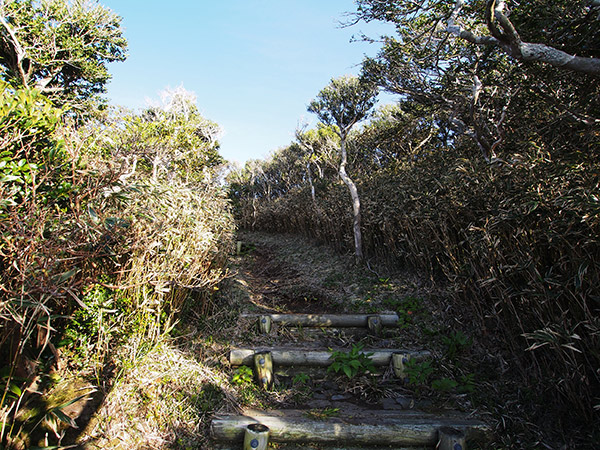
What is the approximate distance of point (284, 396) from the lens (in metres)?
2.81

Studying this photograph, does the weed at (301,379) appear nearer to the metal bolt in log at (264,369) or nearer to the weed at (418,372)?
the metal bolt in log at (264,369)

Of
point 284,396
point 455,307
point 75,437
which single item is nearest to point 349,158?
point 455,307

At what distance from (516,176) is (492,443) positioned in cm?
206

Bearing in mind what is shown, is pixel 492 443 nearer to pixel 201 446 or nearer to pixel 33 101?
pixel 201 446

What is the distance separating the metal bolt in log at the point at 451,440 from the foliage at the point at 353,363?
0.80 m

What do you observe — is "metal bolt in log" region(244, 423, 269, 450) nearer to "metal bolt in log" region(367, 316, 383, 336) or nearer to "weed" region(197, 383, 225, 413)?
"weed" region(197, 383, 225, 413)

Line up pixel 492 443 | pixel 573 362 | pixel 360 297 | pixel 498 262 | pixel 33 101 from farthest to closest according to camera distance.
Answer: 1. pixel 360 297
2. pixel 498 262
3. pixel 33 101
4. pixel 492 443
5. pixel 573 362

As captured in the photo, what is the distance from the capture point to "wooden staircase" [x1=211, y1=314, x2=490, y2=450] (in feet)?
7.48

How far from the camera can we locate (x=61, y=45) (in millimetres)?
10641

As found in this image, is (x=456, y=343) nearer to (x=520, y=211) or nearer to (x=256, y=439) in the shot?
(x=520, y=211)

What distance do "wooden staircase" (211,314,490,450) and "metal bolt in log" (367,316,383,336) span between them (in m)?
0.33

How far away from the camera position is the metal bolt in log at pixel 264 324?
3770 millimetres

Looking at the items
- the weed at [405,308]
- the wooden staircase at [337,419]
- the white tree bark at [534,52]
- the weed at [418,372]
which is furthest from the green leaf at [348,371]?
the white tree bark at [534,52]

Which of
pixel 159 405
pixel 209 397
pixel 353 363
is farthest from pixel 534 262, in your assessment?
pixel 159 405
